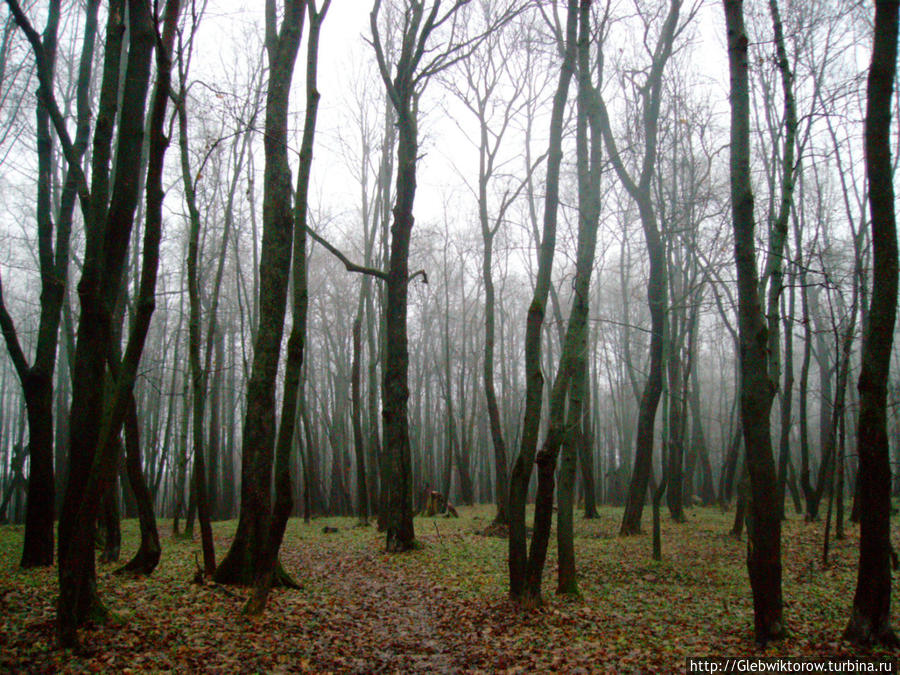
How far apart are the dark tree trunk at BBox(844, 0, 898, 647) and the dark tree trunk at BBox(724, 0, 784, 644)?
1.85ft

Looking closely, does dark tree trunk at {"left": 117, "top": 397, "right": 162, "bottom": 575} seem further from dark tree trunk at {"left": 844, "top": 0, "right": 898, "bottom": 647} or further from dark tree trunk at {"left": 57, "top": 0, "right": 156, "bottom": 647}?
dark tree trunk at {"left": 844, "top": 0, "right": 898, "bottom": 647}

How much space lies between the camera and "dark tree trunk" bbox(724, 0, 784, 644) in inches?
180

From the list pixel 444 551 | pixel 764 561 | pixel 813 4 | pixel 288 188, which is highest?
pixel 813 4

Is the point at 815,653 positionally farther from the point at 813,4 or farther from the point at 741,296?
the point at 813,4

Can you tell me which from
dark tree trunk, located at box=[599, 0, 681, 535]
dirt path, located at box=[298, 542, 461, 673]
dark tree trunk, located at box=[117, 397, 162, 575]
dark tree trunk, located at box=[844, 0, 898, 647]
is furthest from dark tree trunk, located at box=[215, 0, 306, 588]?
dark tree trunk, located at box=[599, 0, 681, 535]

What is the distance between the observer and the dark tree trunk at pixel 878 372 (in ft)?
14.1

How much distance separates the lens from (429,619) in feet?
19.1

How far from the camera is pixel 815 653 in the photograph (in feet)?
14.1

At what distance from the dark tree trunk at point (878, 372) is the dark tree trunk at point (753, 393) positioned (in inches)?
22.2

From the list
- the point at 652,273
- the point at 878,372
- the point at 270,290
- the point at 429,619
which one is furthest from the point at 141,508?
the point at 652,273

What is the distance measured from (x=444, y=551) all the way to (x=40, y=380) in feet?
21.0

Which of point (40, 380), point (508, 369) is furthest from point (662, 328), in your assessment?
point (508, 369)

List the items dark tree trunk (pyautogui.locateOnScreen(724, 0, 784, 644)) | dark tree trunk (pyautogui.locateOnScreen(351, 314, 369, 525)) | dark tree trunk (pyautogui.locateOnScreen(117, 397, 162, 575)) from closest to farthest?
1. dark tree trunk (pyautogui.locateOnScreen(724, 0, 784, 644))
2. dark tree trunk (pyautogui.locateOnScreen(117, 397, 162, 575))
3. dark tree trunk (pyautogui.locateOnScreen(351, 314, 369, 525))

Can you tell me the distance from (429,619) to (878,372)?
4.52 meters
